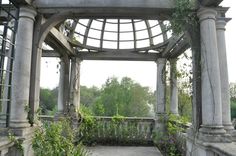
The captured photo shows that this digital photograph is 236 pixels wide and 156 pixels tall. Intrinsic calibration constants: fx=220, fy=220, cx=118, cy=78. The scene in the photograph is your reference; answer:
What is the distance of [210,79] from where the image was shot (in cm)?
401

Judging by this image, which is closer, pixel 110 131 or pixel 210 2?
pixel 210 2

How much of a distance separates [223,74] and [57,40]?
4.36m

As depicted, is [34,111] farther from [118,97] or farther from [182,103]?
[118,97]

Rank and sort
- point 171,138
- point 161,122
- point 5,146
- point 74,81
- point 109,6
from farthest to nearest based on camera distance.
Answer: point 74,81, point 161,122, point 171,138, point 109,6, point 5,146

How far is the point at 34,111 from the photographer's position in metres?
4.42

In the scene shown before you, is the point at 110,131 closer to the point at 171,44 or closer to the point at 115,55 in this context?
the point at 115,55

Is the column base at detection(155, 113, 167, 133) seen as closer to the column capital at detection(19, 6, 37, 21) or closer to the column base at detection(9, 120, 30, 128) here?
the column base at detection(9, 120, 30, 128)

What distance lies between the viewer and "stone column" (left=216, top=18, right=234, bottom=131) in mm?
4309

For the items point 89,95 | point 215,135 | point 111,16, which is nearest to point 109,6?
point 111,16

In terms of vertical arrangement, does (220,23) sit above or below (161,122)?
above

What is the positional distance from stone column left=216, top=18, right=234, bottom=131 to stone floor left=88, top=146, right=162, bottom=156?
3013mm

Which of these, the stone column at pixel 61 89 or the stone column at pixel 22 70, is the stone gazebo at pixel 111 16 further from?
the stone column at pixel 61 89

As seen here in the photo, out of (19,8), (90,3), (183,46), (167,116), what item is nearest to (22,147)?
(19,8)

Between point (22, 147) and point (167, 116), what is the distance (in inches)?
208
